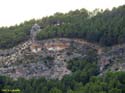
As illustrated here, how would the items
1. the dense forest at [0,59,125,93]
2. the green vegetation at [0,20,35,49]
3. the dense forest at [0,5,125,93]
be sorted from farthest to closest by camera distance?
the green vegetation at [0,20,35,49]
the dense forest at [0,5,125,93]
the dense forest at [0,59,125,93]

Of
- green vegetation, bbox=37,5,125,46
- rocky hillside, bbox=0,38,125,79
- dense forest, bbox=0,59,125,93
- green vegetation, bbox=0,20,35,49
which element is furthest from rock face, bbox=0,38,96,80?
green vegetation, bbox=0,20,35,49

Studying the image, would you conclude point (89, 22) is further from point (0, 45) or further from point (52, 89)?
point (52, 89)

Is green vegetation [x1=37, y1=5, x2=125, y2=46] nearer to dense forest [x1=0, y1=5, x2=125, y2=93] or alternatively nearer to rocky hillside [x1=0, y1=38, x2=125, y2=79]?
dense forest [x1=0, y1=5, x2=125, y2=93]

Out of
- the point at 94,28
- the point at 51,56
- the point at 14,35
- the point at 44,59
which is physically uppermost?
the point at 94,28

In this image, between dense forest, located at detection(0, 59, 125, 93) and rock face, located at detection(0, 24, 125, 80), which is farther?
rock face, located at detection(0, 24, 125, 80)

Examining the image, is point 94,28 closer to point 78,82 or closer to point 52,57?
point 52,57

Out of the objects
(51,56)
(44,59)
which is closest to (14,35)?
(44,59)

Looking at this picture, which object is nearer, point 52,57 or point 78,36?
point 52,57
